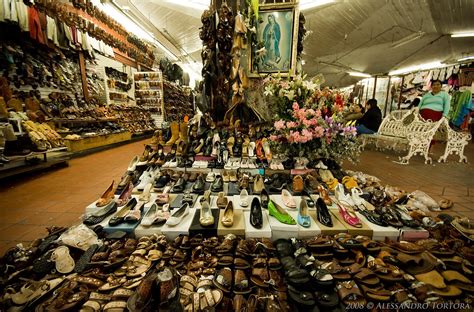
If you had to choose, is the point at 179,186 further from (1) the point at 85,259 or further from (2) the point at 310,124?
(2) the point at 310,124

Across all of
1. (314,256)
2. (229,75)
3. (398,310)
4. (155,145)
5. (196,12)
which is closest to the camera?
(398,310)

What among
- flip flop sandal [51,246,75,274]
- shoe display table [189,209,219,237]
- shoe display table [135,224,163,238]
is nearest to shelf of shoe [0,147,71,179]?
flip flop sandal [51,246,75,274]

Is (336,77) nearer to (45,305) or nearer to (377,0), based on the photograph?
(377,0)

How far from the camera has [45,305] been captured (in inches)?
45.0

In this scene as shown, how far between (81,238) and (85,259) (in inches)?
8.9

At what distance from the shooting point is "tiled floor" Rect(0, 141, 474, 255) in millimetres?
2283

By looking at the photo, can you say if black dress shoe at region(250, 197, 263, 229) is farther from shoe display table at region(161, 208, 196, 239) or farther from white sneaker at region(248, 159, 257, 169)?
white sneaker at region(248, 159, 257, 169)

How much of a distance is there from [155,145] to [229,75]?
187 centimetres

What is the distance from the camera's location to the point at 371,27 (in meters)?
7.54

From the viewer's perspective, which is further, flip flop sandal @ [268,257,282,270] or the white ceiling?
the white ceiling

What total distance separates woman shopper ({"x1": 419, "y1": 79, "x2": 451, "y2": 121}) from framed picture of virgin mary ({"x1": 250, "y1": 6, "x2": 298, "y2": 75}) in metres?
4.11

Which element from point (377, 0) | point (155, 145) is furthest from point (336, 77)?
point (155, 145)

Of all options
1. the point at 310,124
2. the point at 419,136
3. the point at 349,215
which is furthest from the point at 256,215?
→ the point at 419,136

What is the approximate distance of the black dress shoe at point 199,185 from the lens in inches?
96.8
